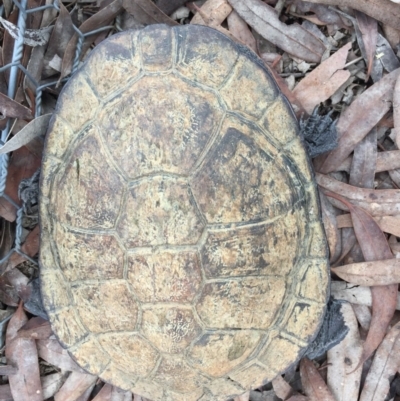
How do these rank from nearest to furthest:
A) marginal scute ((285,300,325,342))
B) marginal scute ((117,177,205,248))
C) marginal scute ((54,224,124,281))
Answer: marginal scute ((117,177,205,248)) < marginal scute ((54,224,124,281)) < marginal scute ((285,300,325,342))

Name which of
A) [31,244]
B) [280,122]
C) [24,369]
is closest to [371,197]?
[280,122]

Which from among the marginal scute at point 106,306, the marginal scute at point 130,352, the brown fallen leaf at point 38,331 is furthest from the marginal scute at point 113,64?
the brown fallen leaf at point 38,331

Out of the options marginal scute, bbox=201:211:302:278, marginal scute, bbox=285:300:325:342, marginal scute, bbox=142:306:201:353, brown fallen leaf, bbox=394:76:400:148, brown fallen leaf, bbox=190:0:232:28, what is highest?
brown fallen leaf, bbox=190:0:232:28

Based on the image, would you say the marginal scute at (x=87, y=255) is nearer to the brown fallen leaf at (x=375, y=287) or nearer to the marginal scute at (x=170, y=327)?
the marginal scute at (x=170, y=327)

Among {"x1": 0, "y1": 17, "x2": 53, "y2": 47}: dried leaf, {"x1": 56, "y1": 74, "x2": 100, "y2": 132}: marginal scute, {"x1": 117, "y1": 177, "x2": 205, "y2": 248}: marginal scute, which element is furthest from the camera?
{"x1": 0, "y1": 17, "x2": 53, "y2": 47}: dried leaf

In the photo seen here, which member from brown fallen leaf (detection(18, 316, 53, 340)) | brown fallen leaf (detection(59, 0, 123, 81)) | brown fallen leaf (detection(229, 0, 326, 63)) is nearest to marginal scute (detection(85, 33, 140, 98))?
brown fallen leaf (detection(59, 0, 123, 81))

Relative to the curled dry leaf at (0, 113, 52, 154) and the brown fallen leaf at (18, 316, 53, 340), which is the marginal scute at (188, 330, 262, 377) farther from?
the curled dry leaf at (0, 113, 52, 154)

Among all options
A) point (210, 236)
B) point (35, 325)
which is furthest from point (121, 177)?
point (35, 325)

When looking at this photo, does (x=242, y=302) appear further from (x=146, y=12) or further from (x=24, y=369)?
(x=146, y=12)
